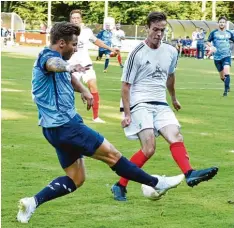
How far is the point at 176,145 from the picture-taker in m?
8.43

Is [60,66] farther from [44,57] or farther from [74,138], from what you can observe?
[74,138]

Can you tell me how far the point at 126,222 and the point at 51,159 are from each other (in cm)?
368

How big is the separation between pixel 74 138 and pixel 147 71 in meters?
1.83

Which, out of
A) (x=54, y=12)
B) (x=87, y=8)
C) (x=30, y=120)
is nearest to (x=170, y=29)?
(x=87, y=8)

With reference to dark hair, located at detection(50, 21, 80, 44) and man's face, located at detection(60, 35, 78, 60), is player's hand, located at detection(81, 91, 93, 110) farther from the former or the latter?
dark hair, located at detection(50, 21, 80, 44)

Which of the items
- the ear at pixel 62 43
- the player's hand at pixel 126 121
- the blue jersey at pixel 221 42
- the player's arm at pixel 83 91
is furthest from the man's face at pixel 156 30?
the blue jersey at pixel 221 42

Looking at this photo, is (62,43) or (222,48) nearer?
(62,43)

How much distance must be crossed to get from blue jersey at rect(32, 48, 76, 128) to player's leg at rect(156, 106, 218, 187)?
154 centimetres

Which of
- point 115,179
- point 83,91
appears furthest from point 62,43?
point 115,179

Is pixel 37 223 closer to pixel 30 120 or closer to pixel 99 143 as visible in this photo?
pixel 99 143

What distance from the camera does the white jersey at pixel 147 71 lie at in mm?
8609

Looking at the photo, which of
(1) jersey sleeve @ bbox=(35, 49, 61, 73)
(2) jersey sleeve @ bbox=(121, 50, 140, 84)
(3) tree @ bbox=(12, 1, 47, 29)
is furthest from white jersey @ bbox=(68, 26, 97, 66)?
(3) tree @ bbox=(12, 1, 47, 29)

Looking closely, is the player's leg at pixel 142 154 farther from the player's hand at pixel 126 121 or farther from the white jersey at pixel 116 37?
the white jersey at pixel 116 37

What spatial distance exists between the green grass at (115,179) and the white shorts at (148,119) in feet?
2.24
